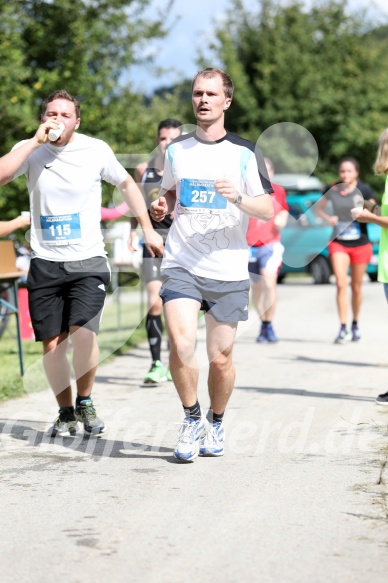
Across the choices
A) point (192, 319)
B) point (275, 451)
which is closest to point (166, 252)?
point (192, 319)

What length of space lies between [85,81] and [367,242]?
35.3 feet

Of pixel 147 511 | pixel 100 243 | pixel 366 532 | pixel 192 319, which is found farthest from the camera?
pixel 100 243

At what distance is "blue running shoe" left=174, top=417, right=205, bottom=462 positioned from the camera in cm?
628

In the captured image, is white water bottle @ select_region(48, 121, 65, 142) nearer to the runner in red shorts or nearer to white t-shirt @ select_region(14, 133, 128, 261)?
white t-shirt @ select_region(14, 133, 128, 261)

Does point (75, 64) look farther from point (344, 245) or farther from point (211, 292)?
point (211, 292)

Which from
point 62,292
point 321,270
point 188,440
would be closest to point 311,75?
point 321,270

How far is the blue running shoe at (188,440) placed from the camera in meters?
6.28

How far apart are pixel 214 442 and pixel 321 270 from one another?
64.5 ft

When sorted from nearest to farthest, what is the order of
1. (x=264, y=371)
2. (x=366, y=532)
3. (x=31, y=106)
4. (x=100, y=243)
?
1. (x=366, y=532)
2. (x=100, y=243)
3. (x=264, y=371)
4. (x=31, y=106)

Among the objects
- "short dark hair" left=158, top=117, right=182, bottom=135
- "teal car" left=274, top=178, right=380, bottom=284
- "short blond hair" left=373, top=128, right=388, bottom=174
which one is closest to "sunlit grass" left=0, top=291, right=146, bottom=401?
"short dark hair" left=158, top=117, right=182, bottom=135

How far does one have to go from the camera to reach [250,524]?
4.89 meters

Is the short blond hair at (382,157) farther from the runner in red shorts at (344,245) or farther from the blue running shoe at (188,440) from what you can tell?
the runner in red shorts at (344,245)

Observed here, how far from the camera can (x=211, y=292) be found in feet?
20.8

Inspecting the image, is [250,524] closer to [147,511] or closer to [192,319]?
[147,511]
